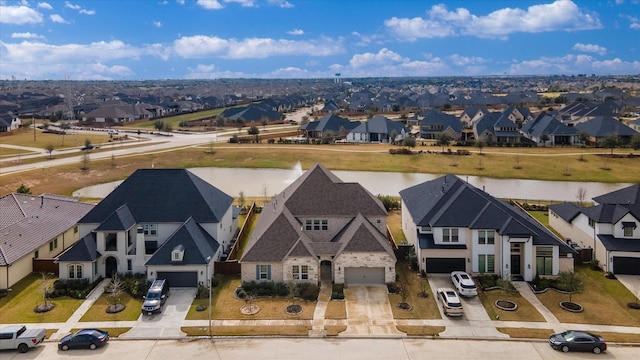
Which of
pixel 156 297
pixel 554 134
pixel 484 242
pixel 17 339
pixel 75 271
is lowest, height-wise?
pixel 17 339

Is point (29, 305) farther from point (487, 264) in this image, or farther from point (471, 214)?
point (487, 264)

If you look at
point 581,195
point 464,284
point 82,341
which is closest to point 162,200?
point 82,341

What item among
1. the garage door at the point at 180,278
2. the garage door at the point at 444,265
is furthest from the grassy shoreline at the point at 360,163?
the garage door at the point at 444,265

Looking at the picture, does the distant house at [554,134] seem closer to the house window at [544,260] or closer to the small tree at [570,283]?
the house window at [544,260]

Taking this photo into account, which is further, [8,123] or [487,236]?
[8,123]

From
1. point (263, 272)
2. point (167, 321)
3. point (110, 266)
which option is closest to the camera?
point (167, 321)

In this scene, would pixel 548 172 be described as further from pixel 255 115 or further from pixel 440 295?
pixel 255 115

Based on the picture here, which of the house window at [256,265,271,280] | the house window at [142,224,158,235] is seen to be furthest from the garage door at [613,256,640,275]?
the house window at [142,224,158,235]
